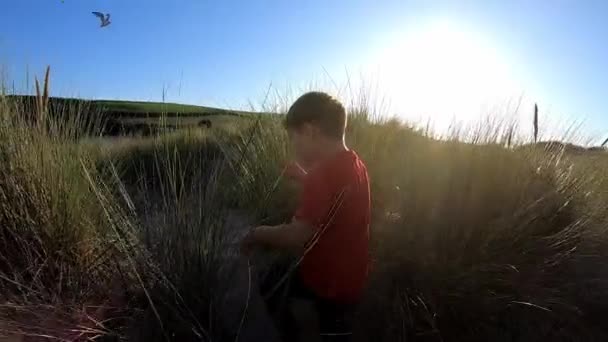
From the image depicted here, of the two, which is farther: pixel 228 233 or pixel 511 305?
pixel 511 305

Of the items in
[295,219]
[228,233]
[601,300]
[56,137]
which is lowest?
[601,300]

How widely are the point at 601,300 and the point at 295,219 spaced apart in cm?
247

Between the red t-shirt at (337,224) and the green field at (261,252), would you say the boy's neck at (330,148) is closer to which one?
the red t-shirt at (337,224)

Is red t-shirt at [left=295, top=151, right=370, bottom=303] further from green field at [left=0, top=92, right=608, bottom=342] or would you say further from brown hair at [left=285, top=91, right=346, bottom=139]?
green field at [left=0, top=92, right=608, bottom=342]

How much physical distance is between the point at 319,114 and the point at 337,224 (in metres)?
0.49

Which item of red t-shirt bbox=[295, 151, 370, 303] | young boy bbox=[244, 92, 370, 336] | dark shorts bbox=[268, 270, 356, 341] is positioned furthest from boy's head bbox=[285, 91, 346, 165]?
dark shorts bbox=[268, 270, 356, 341]

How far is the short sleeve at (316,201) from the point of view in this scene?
2.31 metres

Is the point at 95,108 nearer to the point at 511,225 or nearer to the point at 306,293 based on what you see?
the point at 306,293

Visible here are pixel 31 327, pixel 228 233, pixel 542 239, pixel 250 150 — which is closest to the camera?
pixel 31 327

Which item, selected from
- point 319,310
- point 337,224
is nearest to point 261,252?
point 319,310

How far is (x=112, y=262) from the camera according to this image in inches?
108

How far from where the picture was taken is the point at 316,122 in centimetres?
249

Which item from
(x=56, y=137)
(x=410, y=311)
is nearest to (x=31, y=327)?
(x=56, y=137)

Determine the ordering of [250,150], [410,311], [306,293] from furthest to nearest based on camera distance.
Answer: [250,150] < [410,311] < [306,293]
